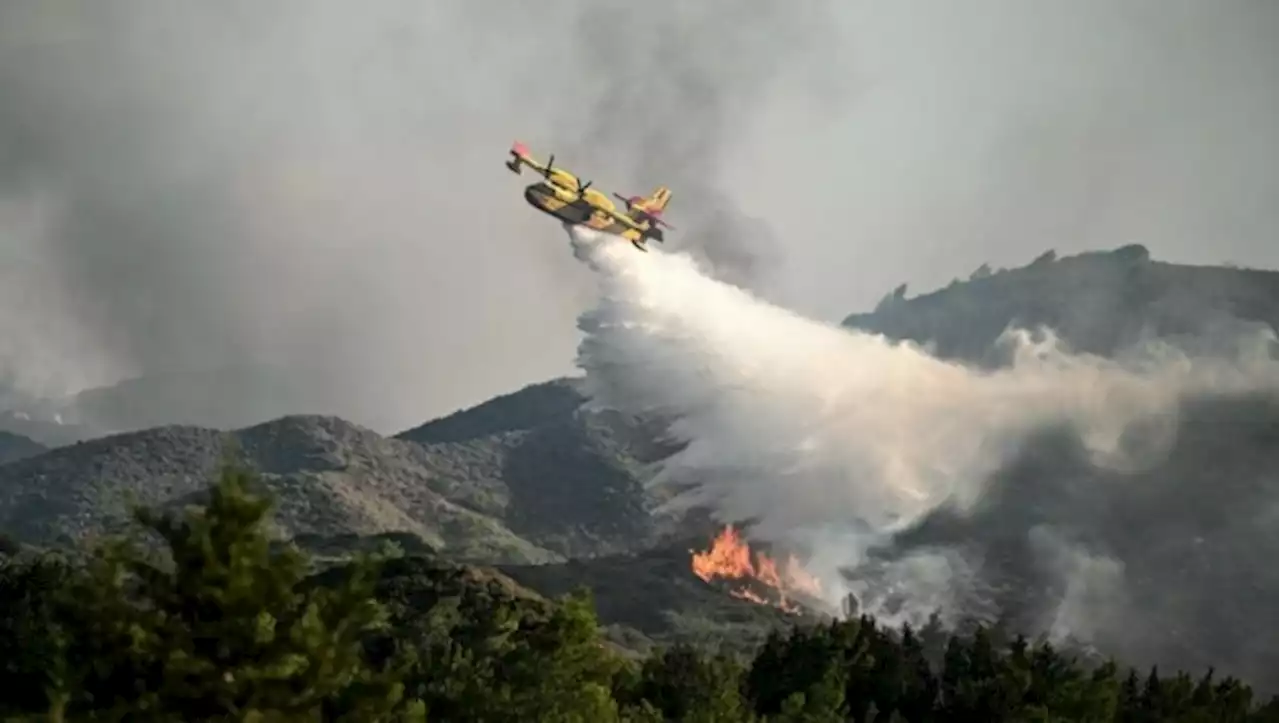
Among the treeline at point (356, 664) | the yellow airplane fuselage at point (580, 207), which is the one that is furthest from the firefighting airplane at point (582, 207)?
the treeline at point (356, 664)

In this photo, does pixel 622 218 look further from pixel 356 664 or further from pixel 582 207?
pixel 356 664

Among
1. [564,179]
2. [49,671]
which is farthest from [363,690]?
[564,179]

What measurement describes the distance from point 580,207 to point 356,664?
318 feet

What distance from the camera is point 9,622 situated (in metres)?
75.8

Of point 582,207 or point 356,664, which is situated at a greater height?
point 582,207

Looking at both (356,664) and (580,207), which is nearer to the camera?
(356,664)

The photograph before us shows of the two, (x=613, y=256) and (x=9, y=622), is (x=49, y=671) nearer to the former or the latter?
(x=9, y=622)

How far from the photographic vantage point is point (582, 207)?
12519 centimetres

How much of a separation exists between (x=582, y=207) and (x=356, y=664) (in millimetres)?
96931

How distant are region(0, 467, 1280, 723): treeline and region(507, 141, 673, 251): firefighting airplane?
46016mm

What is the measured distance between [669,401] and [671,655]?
85.4m

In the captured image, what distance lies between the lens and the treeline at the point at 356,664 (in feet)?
92.6

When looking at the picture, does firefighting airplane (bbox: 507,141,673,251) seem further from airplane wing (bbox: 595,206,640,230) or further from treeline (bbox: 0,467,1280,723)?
treeline (bbox: 0,467,1280,723)

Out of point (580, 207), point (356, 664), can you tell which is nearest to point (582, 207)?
point (580, 207)
